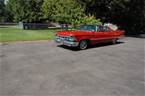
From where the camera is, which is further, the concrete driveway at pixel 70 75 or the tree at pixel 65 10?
the tree at pixel 65 10

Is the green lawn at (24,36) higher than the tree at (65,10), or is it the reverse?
the tree at (65,10)

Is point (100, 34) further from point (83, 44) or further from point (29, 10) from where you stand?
point (29, 10)

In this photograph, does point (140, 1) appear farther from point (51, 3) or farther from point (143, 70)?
point (143, 70)

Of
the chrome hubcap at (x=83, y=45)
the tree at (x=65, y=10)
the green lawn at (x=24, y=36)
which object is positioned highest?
the tree at (x=65, y=10)

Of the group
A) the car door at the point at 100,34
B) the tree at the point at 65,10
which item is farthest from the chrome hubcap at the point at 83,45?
the tree at the point at 65,10

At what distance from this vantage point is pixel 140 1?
85.4 ft

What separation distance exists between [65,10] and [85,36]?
13.4 m

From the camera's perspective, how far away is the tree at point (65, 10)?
993 inches

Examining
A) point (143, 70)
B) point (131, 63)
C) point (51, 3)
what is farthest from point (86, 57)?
point (51, 3)

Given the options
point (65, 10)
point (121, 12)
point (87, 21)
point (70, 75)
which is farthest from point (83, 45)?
point (121, 12)

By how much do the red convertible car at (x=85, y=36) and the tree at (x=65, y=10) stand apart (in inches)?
384

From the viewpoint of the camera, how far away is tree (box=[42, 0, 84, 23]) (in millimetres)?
25219

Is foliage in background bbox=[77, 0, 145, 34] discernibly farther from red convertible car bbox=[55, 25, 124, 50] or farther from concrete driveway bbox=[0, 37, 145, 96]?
concrete driveway bbox=[0, 37, 145, 96]

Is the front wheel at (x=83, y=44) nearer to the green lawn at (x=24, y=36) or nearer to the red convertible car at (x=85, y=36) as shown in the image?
the red convertible car at (x=85, y=36)
